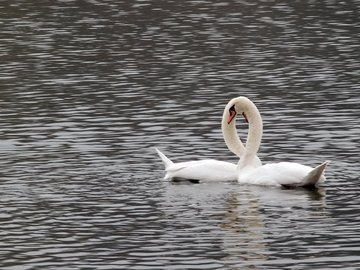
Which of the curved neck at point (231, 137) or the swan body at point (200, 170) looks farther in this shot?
the curved neck at point (231, 137)

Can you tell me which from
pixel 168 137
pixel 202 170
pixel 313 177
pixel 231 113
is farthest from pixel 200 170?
pixel 168 137

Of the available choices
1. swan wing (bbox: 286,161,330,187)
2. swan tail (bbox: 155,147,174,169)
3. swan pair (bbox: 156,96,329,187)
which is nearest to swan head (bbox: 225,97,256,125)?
swan pair (bbox: 156,96,329,187)

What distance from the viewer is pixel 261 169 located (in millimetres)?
25016

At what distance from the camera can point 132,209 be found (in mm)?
22812

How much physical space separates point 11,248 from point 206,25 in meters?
34.7

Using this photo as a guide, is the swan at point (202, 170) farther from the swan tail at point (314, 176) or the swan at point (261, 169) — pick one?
the swan tail at point (314, 176)

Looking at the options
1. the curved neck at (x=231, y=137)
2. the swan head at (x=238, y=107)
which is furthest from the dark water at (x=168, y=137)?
the swan head at (x=238, y=107)

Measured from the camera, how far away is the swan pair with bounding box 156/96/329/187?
24.5 meters

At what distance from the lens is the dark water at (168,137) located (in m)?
20.2

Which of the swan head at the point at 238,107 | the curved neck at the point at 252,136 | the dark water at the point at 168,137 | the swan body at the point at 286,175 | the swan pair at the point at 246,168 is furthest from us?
the swan head at the point at 238,107

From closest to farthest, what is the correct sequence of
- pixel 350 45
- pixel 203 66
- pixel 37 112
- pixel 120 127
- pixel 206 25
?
pixel 120 127
pixel 37 112
pixel 203 66
pixel 350 45
pixel 206 25

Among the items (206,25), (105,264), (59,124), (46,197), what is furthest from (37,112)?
(206,25)

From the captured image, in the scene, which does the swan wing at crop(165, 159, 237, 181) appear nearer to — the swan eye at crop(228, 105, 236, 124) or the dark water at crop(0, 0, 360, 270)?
the dark water at crop(0, 0, 360, 270)

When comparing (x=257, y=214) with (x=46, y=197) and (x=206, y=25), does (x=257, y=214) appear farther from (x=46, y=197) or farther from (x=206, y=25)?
(x=206, y=25)
